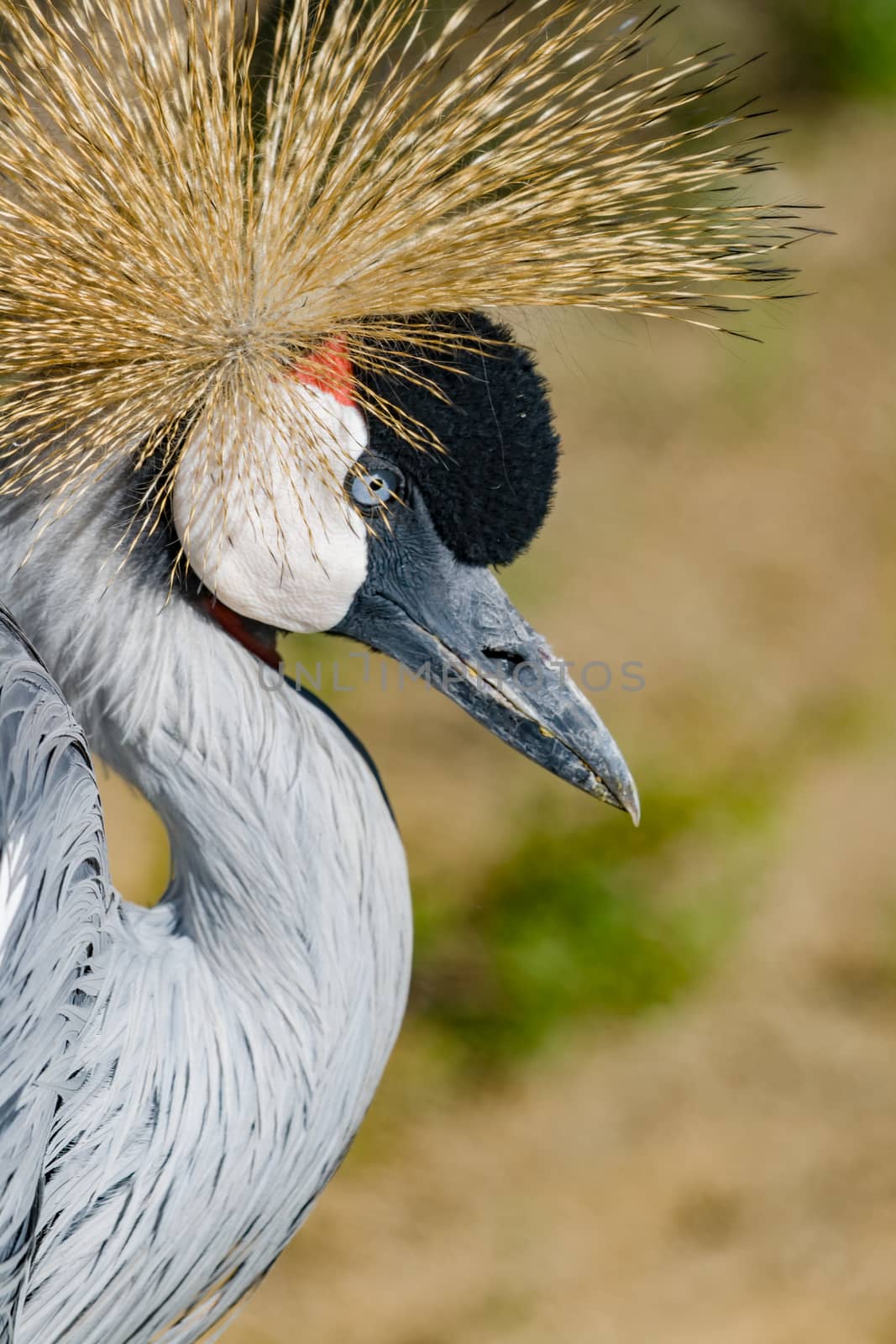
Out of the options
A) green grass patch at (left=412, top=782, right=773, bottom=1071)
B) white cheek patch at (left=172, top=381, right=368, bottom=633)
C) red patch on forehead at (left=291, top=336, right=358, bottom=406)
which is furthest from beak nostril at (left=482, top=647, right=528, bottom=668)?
green grass patch at (left=412, top=782, right=773, bottom=1071)

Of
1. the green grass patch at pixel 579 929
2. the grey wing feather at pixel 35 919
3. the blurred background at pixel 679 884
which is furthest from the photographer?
the green grass patch at pixel 579 929

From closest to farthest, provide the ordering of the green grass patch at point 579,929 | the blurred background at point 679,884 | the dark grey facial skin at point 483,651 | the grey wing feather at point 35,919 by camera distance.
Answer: the grey wing feather at point 35,919 < the dark grey facial skin at point 483,651 < the blurred background at point 679,884 < the green grass patch at point 579,929

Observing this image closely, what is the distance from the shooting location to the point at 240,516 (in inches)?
36.1

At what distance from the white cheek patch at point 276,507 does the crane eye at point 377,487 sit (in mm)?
13

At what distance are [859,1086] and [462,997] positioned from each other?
0.58m

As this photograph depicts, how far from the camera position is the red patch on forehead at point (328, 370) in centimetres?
90

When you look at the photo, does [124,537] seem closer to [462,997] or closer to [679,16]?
[462,997]

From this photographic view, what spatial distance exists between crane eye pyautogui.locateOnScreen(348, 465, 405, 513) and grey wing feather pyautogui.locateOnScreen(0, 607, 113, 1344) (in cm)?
24

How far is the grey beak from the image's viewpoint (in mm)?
1006

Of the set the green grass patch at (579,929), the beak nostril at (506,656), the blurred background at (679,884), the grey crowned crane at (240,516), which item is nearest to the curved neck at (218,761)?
the grey crowned crane at (240,516)

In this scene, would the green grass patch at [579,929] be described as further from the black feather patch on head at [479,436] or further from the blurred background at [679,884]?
the black feather patch on head at [479,436]

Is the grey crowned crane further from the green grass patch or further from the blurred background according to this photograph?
the green grass patch

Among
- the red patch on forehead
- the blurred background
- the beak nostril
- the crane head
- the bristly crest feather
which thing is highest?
the bristly crest feather

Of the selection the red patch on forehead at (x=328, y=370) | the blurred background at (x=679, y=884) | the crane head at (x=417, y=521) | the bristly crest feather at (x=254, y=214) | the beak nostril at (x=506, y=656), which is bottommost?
the blurred background at (x=679, y=884)
